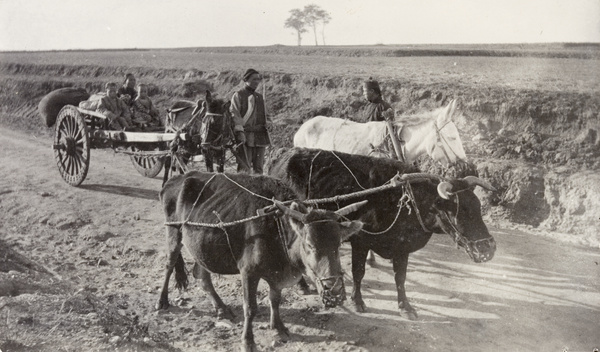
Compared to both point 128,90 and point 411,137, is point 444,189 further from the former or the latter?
point 128,90

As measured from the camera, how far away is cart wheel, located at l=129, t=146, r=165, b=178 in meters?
12.1

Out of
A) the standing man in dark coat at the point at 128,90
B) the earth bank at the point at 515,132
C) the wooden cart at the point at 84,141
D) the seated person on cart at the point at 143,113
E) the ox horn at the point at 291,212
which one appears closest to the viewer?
the ox horn at the point at 291,212

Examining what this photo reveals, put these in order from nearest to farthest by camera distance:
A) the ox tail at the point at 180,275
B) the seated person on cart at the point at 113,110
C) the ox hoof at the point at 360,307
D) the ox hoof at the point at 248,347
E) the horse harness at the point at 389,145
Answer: the ox hoof at the point at 248,347 < the ox hoof at the point at 360,307 < the ox tail at the point at 180,275 < the horse harness at the point at 389,145 < the seated person on cart at the point at 113,110

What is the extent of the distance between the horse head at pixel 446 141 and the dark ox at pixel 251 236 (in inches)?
111

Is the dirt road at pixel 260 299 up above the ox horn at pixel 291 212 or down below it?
below

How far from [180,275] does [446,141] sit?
4.40 metres

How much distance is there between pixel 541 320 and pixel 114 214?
7.61m

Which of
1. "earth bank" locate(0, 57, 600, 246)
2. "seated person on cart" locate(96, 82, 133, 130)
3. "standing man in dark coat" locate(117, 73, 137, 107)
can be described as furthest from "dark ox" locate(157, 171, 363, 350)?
"standing man in dark coat" locate(117, 73, 137, 107)

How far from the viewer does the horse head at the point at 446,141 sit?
7.70 meters

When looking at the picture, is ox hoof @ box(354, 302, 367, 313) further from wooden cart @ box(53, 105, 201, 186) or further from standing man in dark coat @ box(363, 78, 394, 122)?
wooden cart @ box(53, 105, 201, 186)

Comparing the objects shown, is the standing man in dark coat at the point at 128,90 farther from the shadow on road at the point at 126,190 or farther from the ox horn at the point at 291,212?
the ox horn at the point at 291,212

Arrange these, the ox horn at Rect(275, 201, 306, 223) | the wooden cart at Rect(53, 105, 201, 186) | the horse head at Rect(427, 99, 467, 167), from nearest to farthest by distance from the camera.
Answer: the ox horn at Rect(275, 201, 306, 223), the horse head at Rect(427, 99, 467, 167), the wooden cart at Rect(53, 105, 201, 186)

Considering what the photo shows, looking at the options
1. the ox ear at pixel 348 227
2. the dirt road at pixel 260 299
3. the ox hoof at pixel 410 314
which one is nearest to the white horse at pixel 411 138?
the dirt road at pixel 260 299

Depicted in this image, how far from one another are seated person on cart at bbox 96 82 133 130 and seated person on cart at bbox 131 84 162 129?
30 cm
